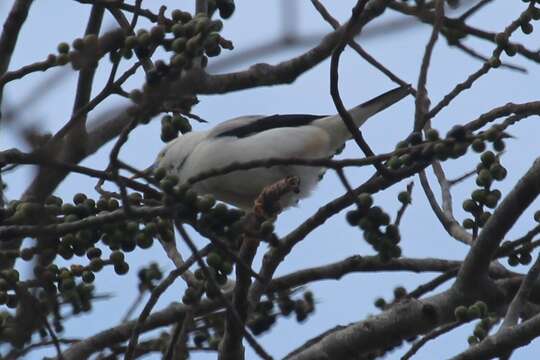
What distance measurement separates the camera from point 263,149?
254 inches

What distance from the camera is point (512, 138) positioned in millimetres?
4680

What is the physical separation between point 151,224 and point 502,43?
2.18 m

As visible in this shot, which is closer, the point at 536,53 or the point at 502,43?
the point at 502,43

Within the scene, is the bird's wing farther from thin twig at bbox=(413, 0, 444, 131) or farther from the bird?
thin twig at bbox=(413, 0, 444, 131)

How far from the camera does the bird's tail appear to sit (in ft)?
21.0

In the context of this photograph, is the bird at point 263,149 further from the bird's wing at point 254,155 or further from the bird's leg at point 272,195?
the bird's leg at point 272,195

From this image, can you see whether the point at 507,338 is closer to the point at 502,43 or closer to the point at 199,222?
the point at 199,222

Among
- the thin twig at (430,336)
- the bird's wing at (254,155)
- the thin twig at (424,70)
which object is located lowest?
the thin twig at (430,336)

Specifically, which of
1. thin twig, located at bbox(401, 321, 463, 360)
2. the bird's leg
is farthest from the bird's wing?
thin twig, located at bbox(401, 321, 463, 360)

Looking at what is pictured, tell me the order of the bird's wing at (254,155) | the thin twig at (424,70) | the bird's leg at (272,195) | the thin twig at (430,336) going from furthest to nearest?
the bird's wing at (254,155) < the bird's leg at (272,195) < the thin twig at (430,336) < the thin twig at (424,70)

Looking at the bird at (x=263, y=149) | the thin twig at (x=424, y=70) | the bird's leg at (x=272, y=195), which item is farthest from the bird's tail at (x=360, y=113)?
Answer: the thin twig at (x=424, y=70)

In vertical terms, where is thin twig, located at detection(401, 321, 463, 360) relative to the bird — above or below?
below

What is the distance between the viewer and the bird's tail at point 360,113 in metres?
6.41

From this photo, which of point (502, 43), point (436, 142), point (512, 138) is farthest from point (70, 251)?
point (502, 43)
